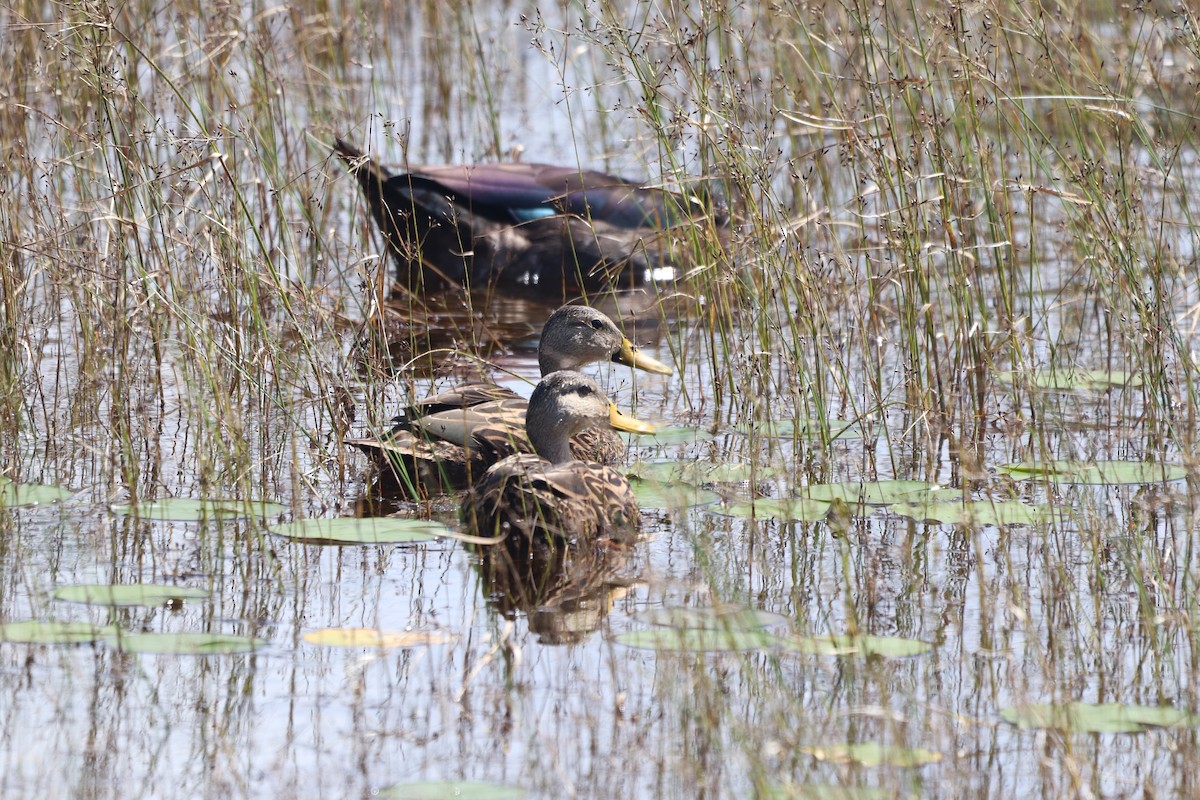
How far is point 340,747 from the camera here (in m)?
3.66

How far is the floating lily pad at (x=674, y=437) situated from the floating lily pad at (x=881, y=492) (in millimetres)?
844

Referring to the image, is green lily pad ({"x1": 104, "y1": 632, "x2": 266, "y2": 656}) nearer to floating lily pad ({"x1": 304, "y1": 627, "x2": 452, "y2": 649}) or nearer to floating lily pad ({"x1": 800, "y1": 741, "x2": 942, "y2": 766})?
floating lily pad ({"x1": 304, "y1": 627, "x2": 452, "y2": 649})

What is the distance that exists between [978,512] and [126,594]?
230cm

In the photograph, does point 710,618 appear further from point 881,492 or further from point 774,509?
point 881,492

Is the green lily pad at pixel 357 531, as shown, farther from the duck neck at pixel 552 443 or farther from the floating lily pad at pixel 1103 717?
the floating lily pad at pixel 1103 717

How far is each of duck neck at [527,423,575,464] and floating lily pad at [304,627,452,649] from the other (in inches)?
55.2

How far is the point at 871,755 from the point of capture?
3.53 m

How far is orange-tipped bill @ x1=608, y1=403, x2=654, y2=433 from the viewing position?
5.80 m

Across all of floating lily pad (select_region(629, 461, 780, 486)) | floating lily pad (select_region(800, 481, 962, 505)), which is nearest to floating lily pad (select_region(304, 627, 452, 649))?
floating lily pad (select_region(629, 461, 780, 486))

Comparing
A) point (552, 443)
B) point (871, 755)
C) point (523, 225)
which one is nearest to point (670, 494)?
point (552, 443)

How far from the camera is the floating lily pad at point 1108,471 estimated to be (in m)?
5.43

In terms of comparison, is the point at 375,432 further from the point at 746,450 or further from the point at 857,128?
the point at 857,128

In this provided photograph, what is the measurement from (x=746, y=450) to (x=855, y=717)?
236 cm

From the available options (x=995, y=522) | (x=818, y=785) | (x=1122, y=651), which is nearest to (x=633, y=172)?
A: (x=995, y=522)
